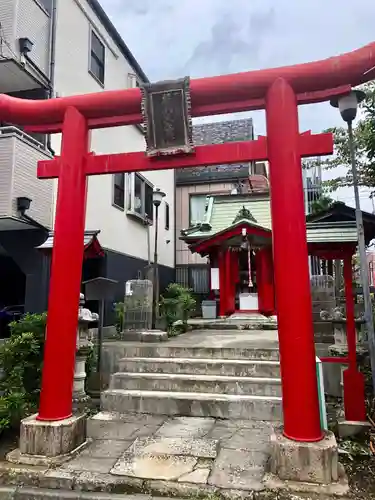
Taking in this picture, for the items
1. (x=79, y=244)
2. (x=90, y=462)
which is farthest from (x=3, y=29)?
(x=90, y=462)

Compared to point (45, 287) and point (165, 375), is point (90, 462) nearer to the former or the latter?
point (165, 375)

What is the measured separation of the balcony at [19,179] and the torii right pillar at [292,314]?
627 centimetres

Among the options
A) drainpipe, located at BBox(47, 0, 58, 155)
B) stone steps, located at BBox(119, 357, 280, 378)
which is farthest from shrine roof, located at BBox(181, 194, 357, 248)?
stone steps, located at BBox(119, 357, 280, 378)

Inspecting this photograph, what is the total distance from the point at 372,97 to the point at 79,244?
258 inches

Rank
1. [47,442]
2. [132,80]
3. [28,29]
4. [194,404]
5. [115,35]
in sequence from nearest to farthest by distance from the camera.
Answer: [47,442]
[194,404]
[28,29]
[115,35]
[132,80]

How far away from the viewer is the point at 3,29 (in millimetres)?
8805

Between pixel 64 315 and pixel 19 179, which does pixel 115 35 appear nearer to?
pixel 19 179

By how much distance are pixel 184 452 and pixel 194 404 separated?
1.48m

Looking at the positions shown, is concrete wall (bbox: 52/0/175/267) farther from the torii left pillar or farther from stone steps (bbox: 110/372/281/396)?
stone steps (bbox: 110/372/281/396)

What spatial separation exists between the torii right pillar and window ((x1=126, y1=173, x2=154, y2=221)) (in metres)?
10.1

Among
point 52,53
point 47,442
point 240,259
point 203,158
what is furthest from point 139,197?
point 47,442

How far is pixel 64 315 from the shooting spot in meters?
5.04

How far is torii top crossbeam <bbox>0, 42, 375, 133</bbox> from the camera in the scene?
469cm

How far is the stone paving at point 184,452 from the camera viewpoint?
13.8ft
